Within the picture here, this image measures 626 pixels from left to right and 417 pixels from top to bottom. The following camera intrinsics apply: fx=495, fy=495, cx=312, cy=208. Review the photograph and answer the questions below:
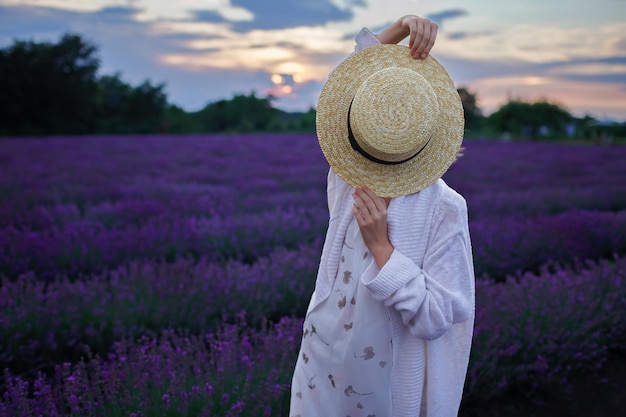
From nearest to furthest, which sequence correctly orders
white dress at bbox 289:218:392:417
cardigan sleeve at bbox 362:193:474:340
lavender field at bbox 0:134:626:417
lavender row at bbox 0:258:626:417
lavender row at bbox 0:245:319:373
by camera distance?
cardigan sleeve at bbox 362:193:474:340
white dress at bbox 289:218:392:417
lavender row at bbox 0:258:626:417
lavender field at bbox 0:134:626:417
lavender row at bbox 0:245:319:373

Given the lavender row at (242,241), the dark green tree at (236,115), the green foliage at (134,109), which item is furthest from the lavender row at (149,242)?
the dark green tree at (236,115)

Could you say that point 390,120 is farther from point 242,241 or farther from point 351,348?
point 242,241

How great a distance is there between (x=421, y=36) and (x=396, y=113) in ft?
0.80

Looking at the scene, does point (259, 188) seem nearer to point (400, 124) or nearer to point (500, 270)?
point (500, 270)

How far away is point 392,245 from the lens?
131 cm

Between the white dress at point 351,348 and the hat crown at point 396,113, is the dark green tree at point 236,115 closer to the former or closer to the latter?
the white dress at point 351,348

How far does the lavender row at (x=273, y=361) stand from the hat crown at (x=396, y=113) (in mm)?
1215

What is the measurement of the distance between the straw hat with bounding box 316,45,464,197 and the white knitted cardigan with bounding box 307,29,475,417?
74 millimetres

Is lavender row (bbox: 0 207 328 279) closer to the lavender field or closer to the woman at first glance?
the lavender field

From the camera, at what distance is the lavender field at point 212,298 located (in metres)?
2.12

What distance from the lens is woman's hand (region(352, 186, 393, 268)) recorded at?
128cm

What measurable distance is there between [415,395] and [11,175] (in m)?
8.28

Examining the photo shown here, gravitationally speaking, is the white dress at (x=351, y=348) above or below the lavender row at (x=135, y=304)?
above

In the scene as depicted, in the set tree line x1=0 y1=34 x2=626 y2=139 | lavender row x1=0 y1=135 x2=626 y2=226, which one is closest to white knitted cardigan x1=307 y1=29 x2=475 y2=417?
lavender row x1=0 y1=135 x2=626 y2=226
